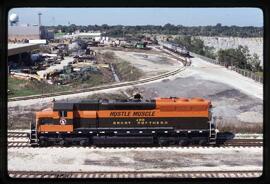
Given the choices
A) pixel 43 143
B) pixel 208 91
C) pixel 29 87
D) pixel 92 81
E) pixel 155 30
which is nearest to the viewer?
pixel 43 143

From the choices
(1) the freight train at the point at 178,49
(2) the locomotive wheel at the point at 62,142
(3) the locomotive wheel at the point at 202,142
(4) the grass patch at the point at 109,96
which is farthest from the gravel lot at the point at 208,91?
(1) the freight train at the point at 178,49

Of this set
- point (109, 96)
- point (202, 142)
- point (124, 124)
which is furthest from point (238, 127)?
point (109, 96)

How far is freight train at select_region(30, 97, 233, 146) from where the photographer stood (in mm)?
7387

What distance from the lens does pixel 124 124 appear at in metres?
7.49

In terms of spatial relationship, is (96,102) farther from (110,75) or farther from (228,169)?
(110,75)

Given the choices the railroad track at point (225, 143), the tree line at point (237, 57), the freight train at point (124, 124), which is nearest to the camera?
the railroad track at point (225, 143)

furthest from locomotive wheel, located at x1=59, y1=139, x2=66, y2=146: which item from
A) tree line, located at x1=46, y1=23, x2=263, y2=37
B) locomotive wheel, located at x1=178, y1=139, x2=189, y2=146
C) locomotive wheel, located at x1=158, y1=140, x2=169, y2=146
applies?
tree line, located at x1=46, y1=23, x2=263, y2=37

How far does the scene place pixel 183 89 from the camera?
13141 mm

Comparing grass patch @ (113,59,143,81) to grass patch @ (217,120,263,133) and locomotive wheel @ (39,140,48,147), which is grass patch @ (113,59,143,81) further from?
locomotive wheel @ (39,140,48,147)

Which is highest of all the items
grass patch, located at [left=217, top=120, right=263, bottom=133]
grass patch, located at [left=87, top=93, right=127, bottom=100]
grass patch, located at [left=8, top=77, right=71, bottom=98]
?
grass patch, located at [left=8, top=77, right=71, bottom=98]

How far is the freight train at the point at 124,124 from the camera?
24.2ft

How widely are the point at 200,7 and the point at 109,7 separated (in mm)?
413

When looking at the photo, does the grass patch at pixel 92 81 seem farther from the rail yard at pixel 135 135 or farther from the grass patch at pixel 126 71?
the rail yard at pixel 135 135

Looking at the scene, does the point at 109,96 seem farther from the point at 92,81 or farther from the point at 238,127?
the point at 238,127
